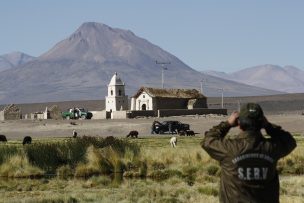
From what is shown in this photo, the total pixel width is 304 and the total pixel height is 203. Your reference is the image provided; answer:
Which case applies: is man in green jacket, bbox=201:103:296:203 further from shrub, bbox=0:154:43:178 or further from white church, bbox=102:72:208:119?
white church, bbox=102:72:208:119

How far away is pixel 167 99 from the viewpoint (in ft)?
343

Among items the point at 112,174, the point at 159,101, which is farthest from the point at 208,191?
the point at 159,101

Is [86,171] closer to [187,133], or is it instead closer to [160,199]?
[160,199]

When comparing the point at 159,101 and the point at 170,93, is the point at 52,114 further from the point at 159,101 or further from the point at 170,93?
the point at 170,93

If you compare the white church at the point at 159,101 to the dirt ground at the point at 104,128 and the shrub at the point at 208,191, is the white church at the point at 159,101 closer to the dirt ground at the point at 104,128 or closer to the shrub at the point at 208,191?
the dirt ground at the point at 104,128

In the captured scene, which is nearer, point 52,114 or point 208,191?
point 208,191

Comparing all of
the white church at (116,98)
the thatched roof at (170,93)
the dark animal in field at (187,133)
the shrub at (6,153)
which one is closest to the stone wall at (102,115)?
the thatched roof at (170,93)

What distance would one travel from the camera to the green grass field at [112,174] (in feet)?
67.3

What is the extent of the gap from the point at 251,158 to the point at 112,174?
22.2 metres

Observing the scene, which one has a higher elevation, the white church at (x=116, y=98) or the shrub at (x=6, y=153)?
the white church at (x=116, y=98)

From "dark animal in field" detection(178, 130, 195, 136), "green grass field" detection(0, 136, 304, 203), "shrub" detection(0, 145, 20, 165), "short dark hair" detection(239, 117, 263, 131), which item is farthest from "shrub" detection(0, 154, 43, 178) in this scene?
"dark animal in field" detection(178, 130, 195, 136)

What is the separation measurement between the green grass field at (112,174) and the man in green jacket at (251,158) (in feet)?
37.2

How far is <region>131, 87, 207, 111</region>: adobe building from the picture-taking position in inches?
4102

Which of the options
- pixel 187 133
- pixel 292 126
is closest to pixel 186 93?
pixel 292 126
